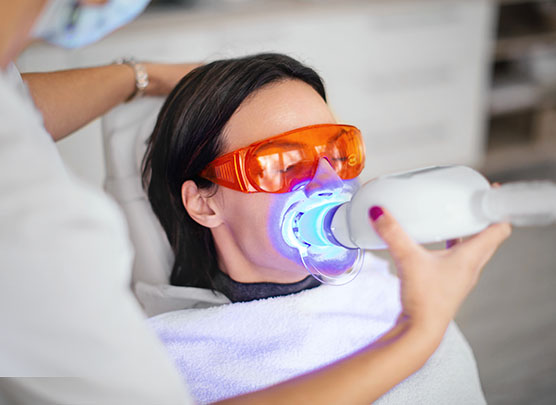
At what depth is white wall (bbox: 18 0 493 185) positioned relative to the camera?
241cm

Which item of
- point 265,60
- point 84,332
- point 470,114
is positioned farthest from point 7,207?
point 470,114

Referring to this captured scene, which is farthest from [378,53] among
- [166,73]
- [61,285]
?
[61,285]

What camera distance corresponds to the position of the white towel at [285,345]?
945 mm

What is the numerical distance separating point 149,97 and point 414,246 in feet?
2.75

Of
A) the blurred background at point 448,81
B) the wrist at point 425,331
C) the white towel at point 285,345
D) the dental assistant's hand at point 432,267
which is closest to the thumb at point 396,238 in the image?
the dental assistant's hand at point 432,267

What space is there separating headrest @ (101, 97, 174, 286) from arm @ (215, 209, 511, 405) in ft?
1.86

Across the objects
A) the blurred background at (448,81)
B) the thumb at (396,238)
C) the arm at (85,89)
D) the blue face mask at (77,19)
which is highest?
the blue face mask at (77,19)

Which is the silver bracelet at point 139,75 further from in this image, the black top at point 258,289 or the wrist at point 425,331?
the wrist at point 425,331

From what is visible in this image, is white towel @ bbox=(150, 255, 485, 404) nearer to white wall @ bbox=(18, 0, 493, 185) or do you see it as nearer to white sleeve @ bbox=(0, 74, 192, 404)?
white sleeve @ bbox=(0, 74, 192, 404)

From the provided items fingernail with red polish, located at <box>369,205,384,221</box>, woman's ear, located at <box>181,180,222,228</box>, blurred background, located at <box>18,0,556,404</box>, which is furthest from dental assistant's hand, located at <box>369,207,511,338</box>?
blurred background, located at <box>18,0,556,404</box>

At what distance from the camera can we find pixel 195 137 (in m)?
1.03

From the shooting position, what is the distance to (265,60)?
3.42 feet

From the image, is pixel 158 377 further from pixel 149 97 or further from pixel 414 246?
pixel 149 97

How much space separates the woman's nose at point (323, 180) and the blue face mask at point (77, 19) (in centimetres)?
40
